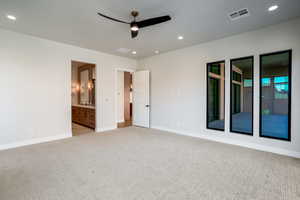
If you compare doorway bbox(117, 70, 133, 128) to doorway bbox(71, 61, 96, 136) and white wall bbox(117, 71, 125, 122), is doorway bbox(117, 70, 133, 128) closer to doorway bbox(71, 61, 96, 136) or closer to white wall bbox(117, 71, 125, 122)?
white wall bbox(117, 71, 125, 122)

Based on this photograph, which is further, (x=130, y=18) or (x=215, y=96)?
A: (x=215, y=96)

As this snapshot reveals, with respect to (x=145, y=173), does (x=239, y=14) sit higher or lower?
higher

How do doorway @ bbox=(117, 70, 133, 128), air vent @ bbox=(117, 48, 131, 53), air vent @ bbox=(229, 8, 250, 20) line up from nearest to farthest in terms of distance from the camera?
air vent @ bbox=(229, 8, 250, 20), air vent @ bbox=(117, 48, 131, 53), doorway @ bbox=(117, 70, 133, 128)

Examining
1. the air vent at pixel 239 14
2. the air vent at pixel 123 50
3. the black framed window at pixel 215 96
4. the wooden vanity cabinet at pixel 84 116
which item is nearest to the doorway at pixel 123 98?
the wooden vanity cabinet at pixel 84 116

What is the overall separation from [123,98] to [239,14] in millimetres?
5605

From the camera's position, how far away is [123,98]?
285 inches

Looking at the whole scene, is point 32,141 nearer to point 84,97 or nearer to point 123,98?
point 84,97

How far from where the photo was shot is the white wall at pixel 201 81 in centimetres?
316

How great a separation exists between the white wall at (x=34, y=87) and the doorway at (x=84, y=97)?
1041 mm

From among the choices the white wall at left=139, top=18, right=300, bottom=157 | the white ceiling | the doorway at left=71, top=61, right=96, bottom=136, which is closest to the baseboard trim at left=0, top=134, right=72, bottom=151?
the doorway at left=71, top=61, right=96, bottom=136

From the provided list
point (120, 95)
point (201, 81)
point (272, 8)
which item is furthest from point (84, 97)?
point (272, 8)

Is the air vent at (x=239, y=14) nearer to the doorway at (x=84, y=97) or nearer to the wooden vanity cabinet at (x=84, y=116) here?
the doorway at (x=84, y=97)

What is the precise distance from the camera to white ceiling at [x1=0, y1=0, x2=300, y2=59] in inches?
99.7

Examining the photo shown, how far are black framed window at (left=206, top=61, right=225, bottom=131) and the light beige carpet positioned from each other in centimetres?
119
